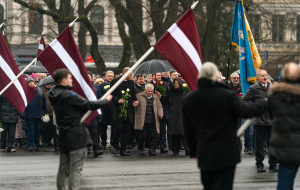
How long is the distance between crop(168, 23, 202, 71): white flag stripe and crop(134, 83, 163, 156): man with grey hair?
21.5 feet

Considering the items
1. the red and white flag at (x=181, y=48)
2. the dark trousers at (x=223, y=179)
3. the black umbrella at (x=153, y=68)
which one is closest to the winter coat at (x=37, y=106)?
the black umbrella at (x=153, y=68)

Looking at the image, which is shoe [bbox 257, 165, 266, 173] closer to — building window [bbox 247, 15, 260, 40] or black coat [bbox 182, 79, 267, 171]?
black coat [bbox 182, 79, 267, 171]

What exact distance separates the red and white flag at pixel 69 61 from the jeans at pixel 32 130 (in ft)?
22.6

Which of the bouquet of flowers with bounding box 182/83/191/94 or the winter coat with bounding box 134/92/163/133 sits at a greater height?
the bouquet of flowers with bounding box 182/83/191/94

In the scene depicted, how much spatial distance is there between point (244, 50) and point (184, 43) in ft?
10.5

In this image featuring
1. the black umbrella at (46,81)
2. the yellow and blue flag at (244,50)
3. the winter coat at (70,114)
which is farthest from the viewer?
the black umbrella at (46,81)

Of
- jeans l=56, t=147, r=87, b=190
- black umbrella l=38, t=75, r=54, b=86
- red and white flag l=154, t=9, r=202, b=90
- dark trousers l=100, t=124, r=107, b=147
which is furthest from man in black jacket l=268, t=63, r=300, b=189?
dark trousers l=100, t=124, r=107, b=147

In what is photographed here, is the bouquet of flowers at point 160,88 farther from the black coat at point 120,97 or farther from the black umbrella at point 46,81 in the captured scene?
the black umbrella at point 46,81

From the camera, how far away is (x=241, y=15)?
1307 centimetres

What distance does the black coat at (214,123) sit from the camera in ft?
23.3

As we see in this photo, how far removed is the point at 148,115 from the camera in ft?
53.8

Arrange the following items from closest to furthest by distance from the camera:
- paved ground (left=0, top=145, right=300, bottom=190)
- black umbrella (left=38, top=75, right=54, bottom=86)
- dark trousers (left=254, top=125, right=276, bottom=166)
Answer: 1. paved ground (left=0, top=145, right=300, bottom=190)
2. dark trousers (left=254, top=125, right=276, bottom=166)
3. black umbrella (left=38, top=75, right=54, bottom=86)

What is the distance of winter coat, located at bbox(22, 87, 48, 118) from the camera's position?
17.8 m

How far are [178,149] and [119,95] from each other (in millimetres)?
1927
